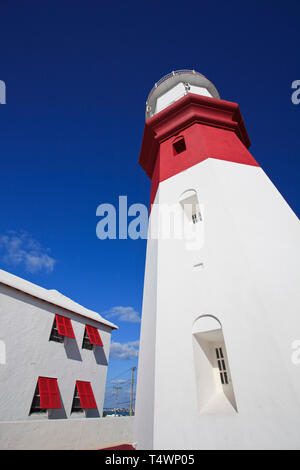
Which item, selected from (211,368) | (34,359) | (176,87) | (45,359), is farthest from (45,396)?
(176,87)

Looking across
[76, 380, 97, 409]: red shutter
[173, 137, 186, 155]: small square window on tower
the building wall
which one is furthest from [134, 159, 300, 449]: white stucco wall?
[76, 380, 97, 409]: red shutter

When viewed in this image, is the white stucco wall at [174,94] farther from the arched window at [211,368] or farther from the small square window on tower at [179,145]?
the arched window at [211,368]

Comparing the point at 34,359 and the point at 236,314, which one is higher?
the point at 34,359

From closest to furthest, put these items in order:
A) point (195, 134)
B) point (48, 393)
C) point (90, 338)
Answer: point (195, 134), point (48, 393), point (90, 338)

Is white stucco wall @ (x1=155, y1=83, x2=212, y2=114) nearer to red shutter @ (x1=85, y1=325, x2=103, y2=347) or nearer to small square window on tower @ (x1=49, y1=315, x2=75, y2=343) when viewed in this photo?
small square window on tower @ (x1=49, y1=315, x2=75, y2=343)

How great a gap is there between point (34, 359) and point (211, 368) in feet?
28.0

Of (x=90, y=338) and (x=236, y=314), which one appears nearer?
(x=236, y=314)

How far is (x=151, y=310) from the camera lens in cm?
669

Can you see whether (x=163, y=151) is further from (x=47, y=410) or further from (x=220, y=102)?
(x=47, y=410)

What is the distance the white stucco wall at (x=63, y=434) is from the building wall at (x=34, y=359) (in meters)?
1.80

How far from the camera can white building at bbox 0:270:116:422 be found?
31.5ft

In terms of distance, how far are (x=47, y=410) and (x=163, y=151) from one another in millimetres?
12532

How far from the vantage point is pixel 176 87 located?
48.8ft

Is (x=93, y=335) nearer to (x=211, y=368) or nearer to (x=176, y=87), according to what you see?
(x=211, y=368)
